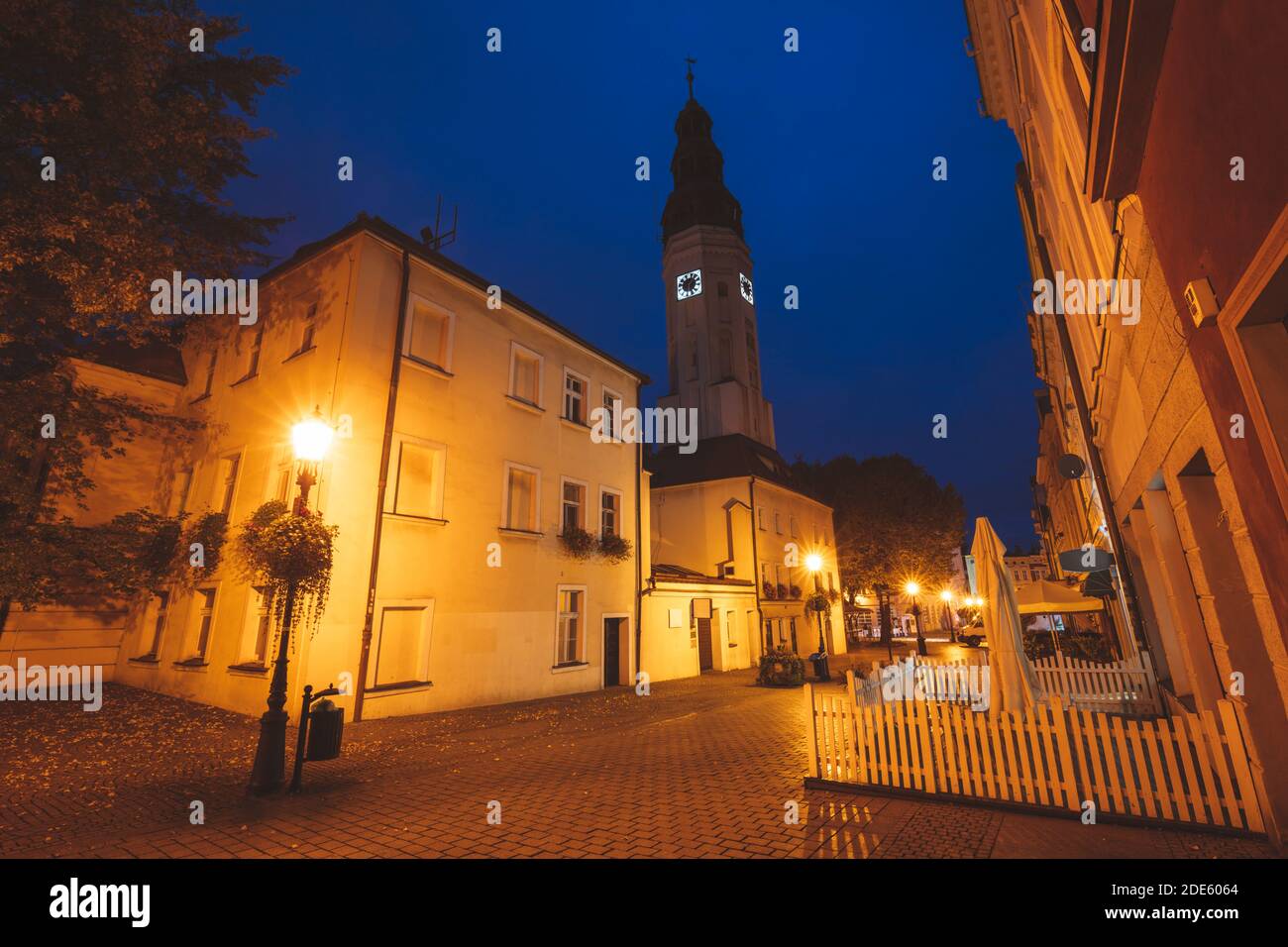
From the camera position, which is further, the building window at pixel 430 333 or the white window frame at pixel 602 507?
the white window frame at pixel 602 507

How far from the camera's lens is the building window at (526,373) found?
17.0 meters

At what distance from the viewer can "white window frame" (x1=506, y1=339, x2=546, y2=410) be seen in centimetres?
1669

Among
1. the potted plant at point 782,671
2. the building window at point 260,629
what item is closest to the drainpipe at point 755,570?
the potted plant at point 782,671

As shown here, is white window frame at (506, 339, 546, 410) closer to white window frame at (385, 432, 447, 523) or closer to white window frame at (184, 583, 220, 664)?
white window frame at (385, 432, 447, 523)

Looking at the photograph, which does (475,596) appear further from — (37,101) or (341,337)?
(37,101)

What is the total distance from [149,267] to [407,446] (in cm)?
622

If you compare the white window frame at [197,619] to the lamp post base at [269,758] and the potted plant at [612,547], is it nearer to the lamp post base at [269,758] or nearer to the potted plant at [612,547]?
the lamp post base at [269,758]

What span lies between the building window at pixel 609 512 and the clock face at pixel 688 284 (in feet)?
84.8

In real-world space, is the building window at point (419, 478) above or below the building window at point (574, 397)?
below

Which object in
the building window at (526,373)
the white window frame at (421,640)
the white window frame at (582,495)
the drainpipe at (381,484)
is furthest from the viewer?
the white window frame at (582,495)

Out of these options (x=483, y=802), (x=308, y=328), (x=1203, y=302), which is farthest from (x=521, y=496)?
(x=1203, y=302)

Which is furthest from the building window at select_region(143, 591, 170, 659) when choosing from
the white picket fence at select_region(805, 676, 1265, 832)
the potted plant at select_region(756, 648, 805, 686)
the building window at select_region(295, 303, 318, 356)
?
the potted plant at select_region(756, 648, 805, 686)
